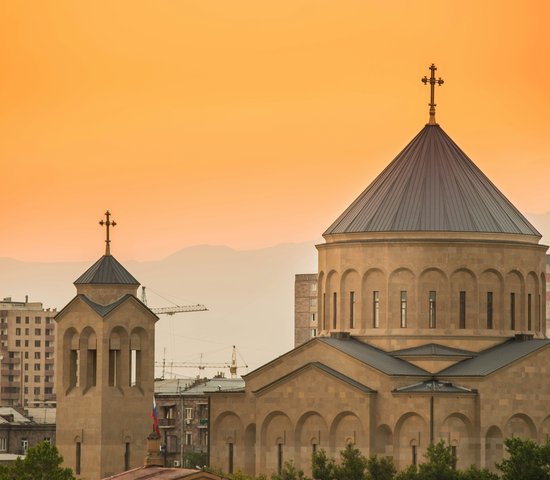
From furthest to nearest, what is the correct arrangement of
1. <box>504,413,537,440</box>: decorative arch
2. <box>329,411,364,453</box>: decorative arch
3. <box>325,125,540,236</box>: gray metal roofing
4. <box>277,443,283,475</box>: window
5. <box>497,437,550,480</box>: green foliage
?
1. <box>325,125,540,236</box>: gray metal roofing
2. <box>277,443,283,475</box>: window
3. <box>504,413,537,440</box>: decorative arch
4. <box>329,411,364,453</box>: decorative arch
5. <box>497,437,550,480</box>: green foliage

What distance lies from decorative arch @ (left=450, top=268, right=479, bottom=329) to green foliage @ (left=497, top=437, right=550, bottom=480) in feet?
46.2

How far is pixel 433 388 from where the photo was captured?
341ft

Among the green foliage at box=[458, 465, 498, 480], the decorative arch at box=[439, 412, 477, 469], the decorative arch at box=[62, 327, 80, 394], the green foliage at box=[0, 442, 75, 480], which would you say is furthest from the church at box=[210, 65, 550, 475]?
the green foliage at box=[0, 442, 75, 480]

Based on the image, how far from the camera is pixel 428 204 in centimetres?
11100

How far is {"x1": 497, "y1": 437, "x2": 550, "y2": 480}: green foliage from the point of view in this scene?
9450cm

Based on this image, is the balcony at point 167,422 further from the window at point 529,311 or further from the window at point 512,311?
the window at point 512,311

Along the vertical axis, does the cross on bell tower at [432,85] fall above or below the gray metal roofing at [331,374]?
above

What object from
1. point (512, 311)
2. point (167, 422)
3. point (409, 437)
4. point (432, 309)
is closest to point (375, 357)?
point (432, 309)

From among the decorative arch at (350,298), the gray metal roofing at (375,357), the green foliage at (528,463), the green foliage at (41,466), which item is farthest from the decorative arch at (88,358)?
the green foliage at (528,463)

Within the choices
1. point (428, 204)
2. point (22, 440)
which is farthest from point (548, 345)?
point (22, 440)

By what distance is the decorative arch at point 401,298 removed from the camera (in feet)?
358

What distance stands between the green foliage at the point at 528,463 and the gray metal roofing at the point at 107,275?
77.9 ft

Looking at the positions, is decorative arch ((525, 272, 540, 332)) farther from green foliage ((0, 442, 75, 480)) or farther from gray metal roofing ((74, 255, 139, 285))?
green foliage ((0, 442, 75, 480))

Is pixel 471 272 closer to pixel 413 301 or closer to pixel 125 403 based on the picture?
pixel 413 301
